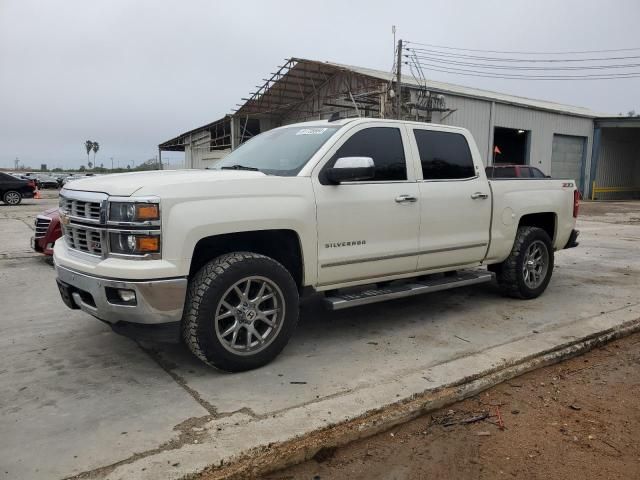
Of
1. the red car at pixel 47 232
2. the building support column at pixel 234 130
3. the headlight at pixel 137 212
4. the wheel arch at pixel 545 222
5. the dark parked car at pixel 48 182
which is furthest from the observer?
the dark parked car at pixel 48 182

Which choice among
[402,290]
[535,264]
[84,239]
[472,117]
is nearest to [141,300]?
[84,239]

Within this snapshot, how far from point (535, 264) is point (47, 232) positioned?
22.7ft

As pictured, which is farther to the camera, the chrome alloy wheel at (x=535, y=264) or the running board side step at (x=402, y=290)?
the chrome alloy wheel at (x=535, y=264)

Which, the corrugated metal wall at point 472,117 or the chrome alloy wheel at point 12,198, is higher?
the corrugated metal wall at point 472,117

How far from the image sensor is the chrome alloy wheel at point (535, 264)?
6.10 m

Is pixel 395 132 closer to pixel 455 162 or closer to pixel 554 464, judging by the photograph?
pixel 455 162

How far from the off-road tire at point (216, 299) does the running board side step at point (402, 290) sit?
1.93 feet

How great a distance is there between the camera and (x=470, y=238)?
5324 millimetres

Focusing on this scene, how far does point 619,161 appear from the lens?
3662cm

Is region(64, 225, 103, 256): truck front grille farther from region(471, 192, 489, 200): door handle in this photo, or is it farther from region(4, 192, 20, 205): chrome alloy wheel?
region(4, 192, 20, 205): chrome alloy wheel

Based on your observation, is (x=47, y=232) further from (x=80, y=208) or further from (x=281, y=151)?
(x=281, y=151)

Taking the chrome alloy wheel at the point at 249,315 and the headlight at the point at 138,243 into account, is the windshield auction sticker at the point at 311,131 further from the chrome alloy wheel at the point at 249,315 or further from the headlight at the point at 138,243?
the headlight at the point at 138,243

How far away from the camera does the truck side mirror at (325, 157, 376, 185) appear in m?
4.05

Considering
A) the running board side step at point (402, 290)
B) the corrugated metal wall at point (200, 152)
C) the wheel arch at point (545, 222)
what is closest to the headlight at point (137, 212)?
the running board side step at point (402, 290)
